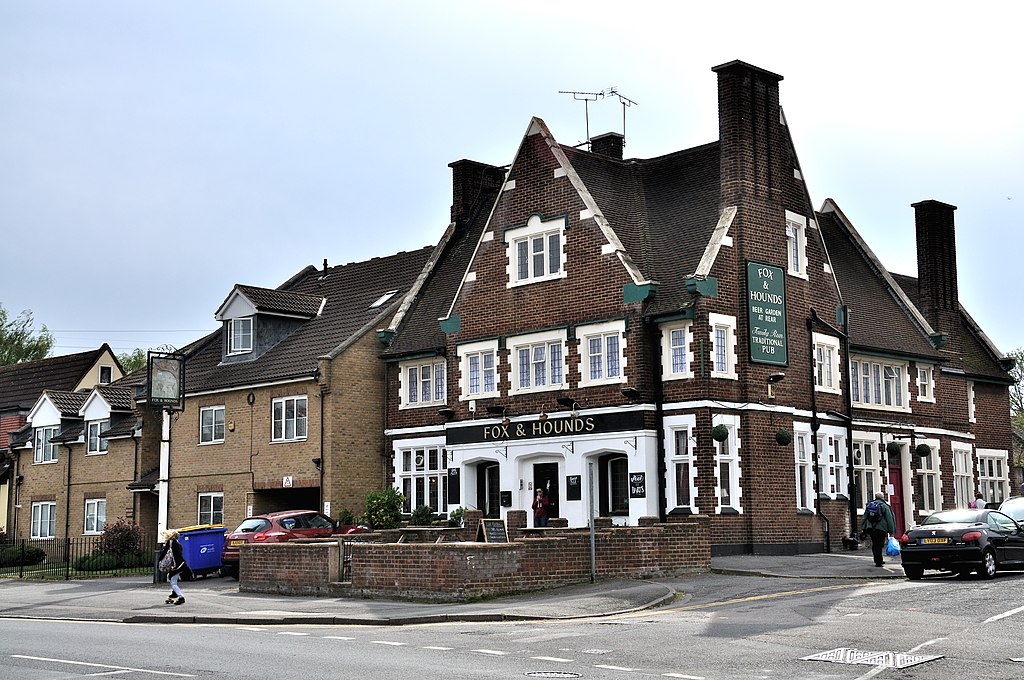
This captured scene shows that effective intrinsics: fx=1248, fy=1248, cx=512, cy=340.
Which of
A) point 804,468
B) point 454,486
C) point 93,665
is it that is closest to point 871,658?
point 93,665

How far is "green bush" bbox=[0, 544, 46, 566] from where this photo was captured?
4775 cm

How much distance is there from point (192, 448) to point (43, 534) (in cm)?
1149

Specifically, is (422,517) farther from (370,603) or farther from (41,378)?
(41,378)

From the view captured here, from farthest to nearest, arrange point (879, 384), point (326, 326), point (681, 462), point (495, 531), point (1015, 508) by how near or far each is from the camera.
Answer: point (326, 326), point (879, 384), point (681, 462), point (1015, 508), point (495, 531)

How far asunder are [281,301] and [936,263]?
24.0 metres

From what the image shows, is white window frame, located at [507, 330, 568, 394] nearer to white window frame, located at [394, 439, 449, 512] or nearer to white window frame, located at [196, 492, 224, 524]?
white window frame, located at [394, 439, 449, 512]

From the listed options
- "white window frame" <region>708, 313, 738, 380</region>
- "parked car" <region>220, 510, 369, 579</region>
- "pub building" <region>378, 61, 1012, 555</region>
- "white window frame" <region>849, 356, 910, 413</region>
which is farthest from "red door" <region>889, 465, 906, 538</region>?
"parked car" <region>220, 510, 369, 579</region>

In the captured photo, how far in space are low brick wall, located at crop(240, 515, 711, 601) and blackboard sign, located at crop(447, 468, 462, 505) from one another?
1127cm

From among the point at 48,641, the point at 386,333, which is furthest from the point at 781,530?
the point at 48,641

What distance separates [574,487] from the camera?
35.2m

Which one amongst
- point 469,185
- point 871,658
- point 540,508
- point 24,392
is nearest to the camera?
point 871,658

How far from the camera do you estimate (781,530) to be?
33812 millimetres

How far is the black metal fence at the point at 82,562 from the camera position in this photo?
38.9 m

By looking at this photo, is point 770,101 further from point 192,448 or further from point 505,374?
point 192,448
